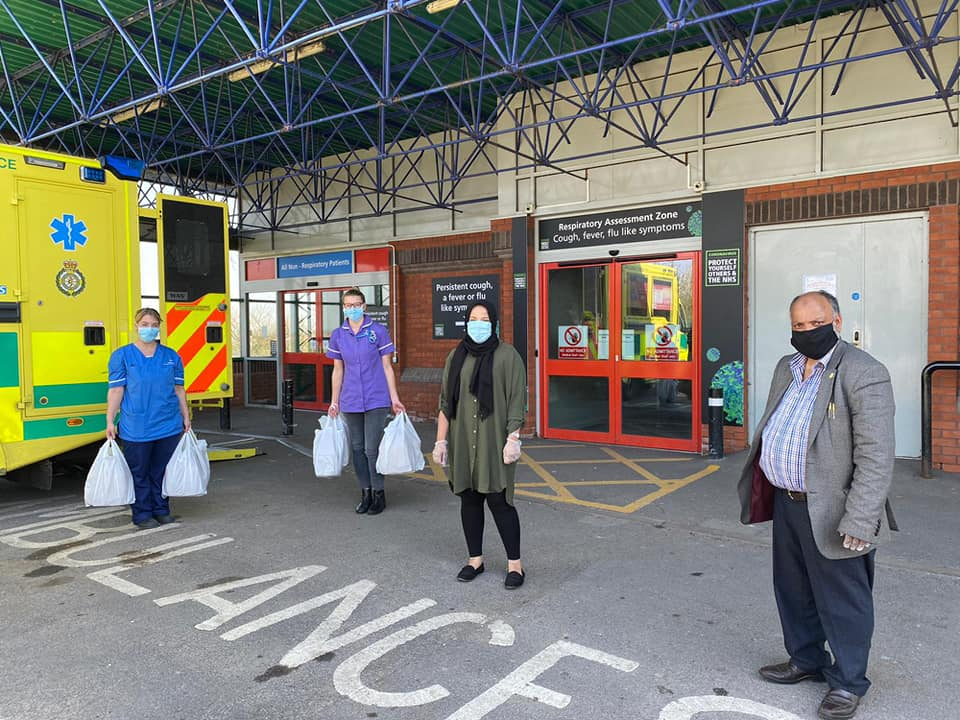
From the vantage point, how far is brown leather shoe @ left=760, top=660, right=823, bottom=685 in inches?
125

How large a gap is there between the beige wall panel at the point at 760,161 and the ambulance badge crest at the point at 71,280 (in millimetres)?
6890

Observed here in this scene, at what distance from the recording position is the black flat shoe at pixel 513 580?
4383 mm

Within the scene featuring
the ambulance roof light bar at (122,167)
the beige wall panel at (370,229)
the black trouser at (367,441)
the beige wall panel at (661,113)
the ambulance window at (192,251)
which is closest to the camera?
the black trouser at (367,441)

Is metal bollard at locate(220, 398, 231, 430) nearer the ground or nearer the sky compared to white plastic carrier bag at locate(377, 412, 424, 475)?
nearer the ground

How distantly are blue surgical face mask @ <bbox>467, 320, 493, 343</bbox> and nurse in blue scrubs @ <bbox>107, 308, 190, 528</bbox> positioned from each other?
281 centimetres

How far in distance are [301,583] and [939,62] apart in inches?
312

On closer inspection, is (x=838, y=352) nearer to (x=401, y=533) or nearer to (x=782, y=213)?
(x=401, y=533)

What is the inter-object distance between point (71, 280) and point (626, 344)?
639cm

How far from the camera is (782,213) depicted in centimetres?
835

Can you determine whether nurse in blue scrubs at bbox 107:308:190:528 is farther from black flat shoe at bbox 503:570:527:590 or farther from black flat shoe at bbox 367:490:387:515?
black flat shoe at bbox 503:570:527:590

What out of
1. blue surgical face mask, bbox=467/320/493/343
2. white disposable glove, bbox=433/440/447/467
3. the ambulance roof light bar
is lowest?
white disposable glove, bbox=433/440/447/467

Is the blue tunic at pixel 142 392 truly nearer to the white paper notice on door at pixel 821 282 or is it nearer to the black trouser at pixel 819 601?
the black trouser at pixel 819 601

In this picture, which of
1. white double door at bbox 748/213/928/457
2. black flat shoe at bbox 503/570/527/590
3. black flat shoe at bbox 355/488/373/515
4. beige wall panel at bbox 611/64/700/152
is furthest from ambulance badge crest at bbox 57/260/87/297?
A: white double door at bbox 748/213/928/457

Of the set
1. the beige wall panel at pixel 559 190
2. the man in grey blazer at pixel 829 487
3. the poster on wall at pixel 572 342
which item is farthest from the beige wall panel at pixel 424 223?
the man in grey blazer at pixel 829 487
